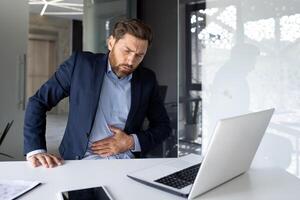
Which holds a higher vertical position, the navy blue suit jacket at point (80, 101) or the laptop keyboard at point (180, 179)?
the navy blue suit jacket at point (80, 101)

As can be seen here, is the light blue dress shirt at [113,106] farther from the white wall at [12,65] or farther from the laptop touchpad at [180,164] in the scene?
the white wall at [12,65]

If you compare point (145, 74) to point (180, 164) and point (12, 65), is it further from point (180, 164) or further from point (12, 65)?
point (12, 65)

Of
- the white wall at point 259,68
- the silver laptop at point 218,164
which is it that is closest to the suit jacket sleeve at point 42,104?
the silver laptop at point 218,164

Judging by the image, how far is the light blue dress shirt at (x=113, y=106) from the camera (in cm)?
166

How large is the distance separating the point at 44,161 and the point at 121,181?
1.19 ft

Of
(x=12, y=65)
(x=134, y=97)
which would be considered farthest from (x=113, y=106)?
(x=12, y=65)

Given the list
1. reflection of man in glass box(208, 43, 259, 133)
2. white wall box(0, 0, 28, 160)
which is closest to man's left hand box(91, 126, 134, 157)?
reflection of man in glass box(208, 43, 259, 133)

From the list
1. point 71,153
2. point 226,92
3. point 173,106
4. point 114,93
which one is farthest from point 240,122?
point 173,106

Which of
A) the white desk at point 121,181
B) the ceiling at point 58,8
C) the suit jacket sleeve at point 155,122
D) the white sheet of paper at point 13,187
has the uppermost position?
the ceiling at point 58,8

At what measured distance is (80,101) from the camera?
1.64 m

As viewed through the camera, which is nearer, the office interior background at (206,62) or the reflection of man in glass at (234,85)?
the office interior background at (206,62)

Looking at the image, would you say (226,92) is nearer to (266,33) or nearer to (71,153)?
(266,33)

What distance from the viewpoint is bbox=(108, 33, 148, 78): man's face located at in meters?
1.53

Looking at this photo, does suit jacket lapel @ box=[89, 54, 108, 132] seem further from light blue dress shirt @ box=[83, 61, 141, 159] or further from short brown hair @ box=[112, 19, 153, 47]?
short brown hair @ box=[112, 19, 153, 47]
